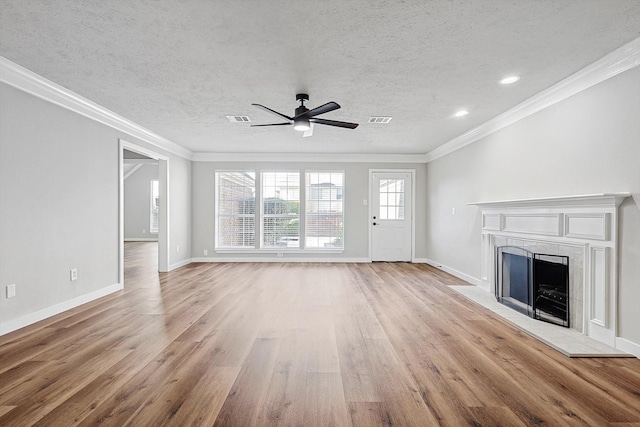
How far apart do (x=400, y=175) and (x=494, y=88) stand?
3.88m

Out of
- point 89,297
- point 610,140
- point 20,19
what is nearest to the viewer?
point 20,19

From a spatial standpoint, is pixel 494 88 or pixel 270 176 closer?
pixel 494 88

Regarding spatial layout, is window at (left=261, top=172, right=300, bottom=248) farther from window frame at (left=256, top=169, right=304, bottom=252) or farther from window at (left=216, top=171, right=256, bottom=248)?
window at (left=216, top=171, right=256, bottom=248)

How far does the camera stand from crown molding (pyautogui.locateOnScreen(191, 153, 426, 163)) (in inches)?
275

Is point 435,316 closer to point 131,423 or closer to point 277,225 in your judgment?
point 131,423

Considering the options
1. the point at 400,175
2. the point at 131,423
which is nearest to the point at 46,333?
the point at 131,423

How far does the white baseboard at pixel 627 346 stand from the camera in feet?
7.86

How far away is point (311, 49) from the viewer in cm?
255

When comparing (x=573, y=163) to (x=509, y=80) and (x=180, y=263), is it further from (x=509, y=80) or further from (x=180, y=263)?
(x=180, y=263)

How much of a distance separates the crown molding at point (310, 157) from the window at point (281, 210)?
1.24 ft

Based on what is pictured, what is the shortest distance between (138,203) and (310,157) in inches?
338


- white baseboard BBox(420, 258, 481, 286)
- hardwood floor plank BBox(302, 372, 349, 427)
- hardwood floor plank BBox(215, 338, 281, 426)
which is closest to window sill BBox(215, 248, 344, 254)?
white baseboard BBox(420, 258, 481, 286)

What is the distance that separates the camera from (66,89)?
338cm

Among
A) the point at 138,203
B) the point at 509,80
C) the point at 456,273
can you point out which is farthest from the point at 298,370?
the point at 138,203
